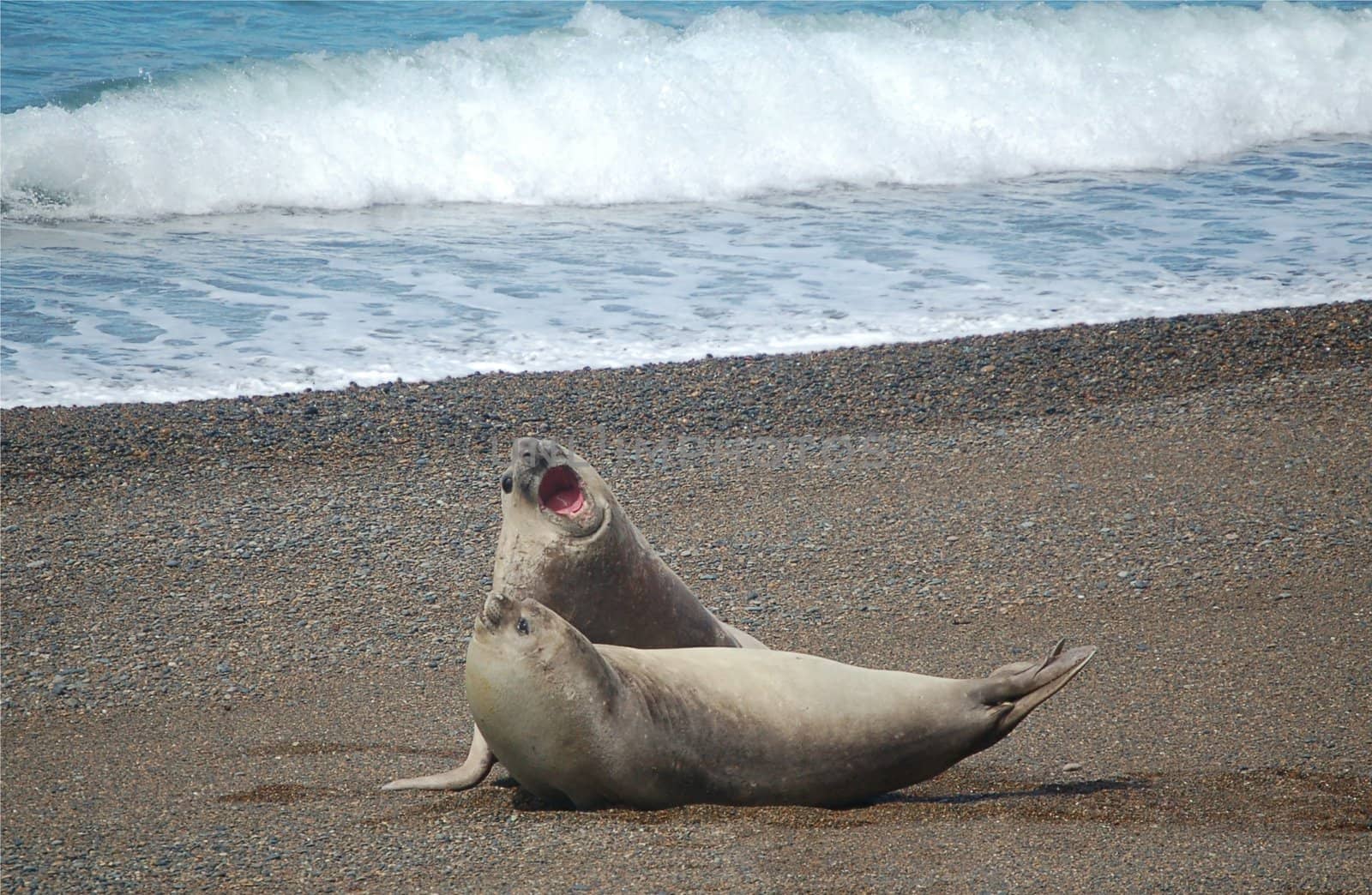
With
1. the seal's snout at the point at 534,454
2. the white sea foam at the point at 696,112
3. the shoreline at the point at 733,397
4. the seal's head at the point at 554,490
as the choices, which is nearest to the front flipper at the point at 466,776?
the seal's head at the point at 554,490

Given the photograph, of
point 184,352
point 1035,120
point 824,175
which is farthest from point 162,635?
point 1035,120

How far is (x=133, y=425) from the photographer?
21.9 ft

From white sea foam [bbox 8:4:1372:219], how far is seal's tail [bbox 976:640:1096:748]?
32.9 feet

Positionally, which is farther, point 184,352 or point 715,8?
point 715,8

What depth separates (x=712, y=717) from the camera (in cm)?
312

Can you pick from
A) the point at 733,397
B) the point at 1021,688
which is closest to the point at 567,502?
the point at 1021,688

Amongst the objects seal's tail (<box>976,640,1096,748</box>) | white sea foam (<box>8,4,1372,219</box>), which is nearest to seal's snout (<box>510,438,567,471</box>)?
seal's tail (<box>976,640,1096,748</box>)

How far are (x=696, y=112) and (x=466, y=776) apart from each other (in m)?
11.6

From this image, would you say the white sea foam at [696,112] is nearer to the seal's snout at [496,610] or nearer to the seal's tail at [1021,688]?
the seal's snout at [496,610]

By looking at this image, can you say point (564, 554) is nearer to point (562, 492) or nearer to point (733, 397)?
point (562, 492)

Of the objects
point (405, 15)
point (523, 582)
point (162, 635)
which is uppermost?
point (405, 15)

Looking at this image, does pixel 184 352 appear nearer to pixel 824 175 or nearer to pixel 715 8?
pixel 824 175

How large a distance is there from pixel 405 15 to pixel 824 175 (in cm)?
643

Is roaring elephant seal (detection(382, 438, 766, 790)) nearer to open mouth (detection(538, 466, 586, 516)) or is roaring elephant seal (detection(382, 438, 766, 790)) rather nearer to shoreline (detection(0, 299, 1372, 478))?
open mouth (detection(538, 466, 586, 516))
